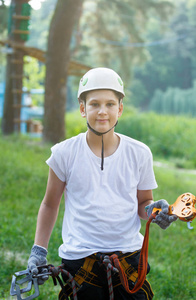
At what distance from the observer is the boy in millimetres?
2510

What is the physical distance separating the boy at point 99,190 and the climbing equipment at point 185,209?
201 mm

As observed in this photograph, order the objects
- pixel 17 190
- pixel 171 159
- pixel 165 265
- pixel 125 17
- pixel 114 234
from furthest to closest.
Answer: pixel 125 17 → pixel 171 159 → pixel 17 190 → pixel 165 265 → pixel 114 234

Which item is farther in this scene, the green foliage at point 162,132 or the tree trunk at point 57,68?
the green foliage at point 162,132

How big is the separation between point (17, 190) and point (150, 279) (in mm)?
3623

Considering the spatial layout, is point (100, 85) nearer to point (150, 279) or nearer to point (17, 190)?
point (150, 279)

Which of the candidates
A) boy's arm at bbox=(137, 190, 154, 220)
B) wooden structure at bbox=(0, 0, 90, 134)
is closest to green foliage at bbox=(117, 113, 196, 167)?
wooden structure at bbox=(0, 0, 90, 134)

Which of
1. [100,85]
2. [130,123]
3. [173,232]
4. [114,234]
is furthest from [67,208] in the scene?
[130,123]

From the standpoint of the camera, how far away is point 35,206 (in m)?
6.77

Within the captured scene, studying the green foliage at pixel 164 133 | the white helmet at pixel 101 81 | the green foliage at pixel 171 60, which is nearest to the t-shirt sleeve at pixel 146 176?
the white helmet at pixel 101 81

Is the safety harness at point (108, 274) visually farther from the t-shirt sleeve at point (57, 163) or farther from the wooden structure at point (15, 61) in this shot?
the wooden structure at point (15, 61)

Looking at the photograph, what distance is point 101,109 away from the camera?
99.8 inches

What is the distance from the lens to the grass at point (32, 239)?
4.31 meters

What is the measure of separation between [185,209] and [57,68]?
9857 millimetres

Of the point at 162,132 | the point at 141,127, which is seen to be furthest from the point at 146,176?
the point at 141,127
